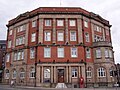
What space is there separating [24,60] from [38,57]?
5.01m

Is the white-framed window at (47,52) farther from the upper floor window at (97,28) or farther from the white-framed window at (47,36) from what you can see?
the upper floor window at (97,28)

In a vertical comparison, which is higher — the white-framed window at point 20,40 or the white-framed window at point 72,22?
the white-framed window at point 72,22

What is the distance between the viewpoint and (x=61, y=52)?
1547 inches

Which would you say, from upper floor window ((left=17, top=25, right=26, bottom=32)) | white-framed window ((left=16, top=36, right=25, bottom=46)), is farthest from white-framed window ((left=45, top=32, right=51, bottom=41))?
upper floor window ((left=17, top=25, right=26, bottom=32))

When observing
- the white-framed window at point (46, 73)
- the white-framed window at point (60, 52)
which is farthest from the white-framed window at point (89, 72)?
the white-framed window at point (46, 73)

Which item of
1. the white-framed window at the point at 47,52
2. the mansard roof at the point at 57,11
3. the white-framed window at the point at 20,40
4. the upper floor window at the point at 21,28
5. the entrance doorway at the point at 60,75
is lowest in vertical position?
the entrance doorway at the point at 60,75

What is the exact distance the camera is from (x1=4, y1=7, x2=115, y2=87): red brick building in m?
38.1

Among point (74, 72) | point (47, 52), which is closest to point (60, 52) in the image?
point (47, 52)

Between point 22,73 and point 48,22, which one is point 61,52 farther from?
point 22,73

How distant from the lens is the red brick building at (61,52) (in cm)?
3806

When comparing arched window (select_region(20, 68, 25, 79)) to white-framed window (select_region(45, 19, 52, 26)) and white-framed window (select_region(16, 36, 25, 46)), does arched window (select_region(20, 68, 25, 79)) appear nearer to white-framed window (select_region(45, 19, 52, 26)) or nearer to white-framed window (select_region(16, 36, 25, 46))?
white-framed window (select_region(16, 36, 25, 46))

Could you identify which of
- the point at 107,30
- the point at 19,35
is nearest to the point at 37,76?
the point at 19,35

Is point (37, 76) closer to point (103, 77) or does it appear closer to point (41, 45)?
point (41, 45)

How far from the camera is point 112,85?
39.6 m
